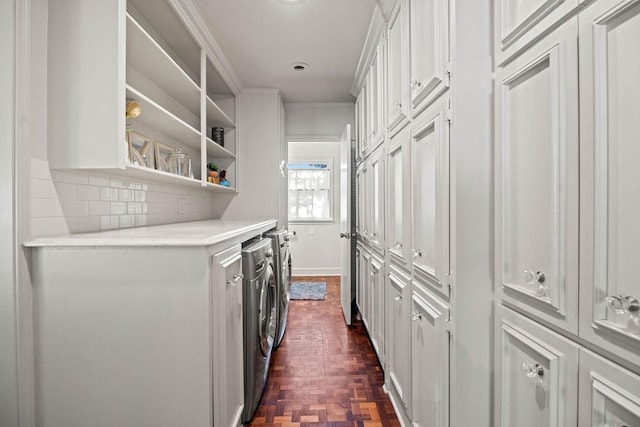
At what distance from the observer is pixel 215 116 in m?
3.05

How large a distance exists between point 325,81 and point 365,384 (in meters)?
2.72

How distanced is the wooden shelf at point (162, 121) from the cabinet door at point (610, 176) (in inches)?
63.1

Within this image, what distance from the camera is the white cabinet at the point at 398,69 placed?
5.07 feet

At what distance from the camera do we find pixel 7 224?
3.55ft

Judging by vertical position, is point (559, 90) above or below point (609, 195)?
above

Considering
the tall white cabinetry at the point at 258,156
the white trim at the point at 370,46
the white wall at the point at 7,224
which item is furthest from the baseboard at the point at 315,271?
the white wall at the point at 7,224

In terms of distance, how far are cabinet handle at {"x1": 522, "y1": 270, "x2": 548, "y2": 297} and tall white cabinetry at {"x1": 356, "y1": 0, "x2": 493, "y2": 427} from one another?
7.0 inches

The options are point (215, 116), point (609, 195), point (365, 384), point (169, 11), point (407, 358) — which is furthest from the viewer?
point (215, 116)

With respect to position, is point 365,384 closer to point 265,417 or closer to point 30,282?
point 265,417

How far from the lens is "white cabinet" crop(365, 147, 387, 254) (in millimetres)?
2113

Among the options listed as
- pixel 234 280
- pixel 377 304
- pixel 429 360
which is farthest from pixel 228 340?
pixel 377 304

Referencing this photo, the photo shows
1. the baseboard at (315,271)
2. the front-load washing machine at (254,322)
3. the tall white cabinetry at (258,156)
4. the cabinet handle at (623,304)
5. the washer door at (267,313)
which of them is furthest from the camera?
the baseboard at (315,271)

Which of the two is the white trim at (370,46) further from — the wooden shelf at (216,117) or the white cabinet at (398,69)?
the wooden shelf at (216,117)

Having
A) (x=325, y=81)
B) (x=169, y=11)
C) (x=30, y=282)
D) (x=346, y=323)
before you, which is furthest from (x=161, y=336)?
(x=325, y=81)
